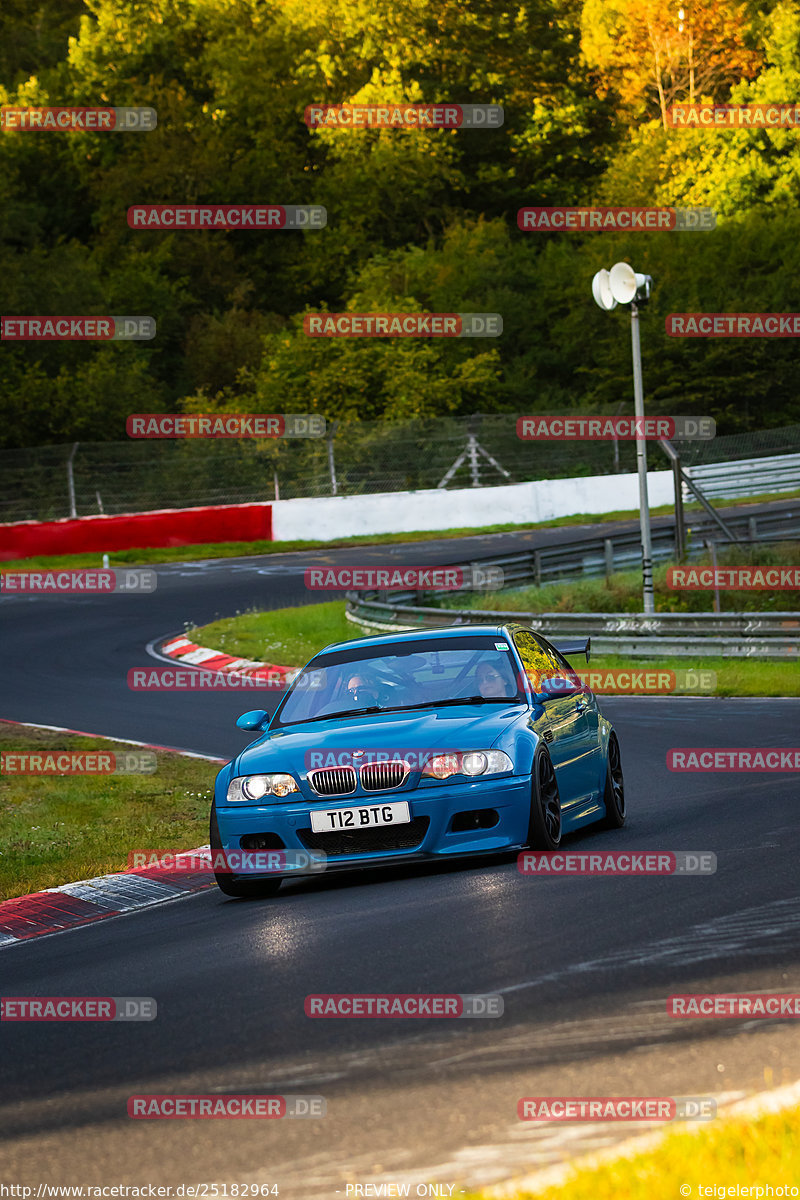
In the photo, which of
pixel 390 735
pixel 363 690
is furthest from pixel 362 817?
pixel 363 690

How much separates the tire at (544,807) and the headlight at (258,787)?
1.32 metres

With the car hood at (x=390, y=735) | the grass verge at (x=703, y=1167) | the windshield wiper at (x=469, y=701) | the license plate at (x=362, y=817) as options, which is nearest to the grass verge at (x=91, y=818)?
the car hood at (x=390, y=735)

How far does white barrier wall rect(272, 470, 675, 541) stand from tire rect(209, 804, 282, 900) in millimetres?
29925

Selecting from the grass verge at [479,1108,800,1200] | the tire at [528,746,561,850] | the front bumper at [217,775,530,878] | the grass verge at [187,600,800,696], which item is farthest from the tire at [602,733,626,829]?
the grass verge at [187,600,800,696]

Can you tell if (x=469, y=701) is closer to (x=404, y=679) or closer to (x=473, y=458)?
(x=404, y=679)

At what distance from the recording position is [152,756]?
48.5 ft

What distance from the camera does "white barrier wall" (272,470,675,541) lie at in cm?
3906

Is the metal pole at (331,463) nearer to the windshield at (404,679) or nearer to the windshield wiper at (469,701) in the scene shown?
the windshield at (404,679)

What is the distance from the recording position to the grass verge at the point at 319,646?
1886 centimetres

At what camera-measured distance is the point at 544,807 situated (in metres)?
8.98

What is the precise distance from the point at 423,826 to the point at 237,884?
1.21 m

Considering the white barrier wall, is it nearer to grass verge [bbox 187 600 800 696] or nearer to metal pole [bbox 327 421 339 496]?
metal pole [bbox 327 421 339 496]

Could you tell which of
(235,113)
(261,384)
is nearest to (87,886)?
(261,384)

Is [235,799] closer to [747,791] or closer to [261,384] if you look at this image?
[747,791]
